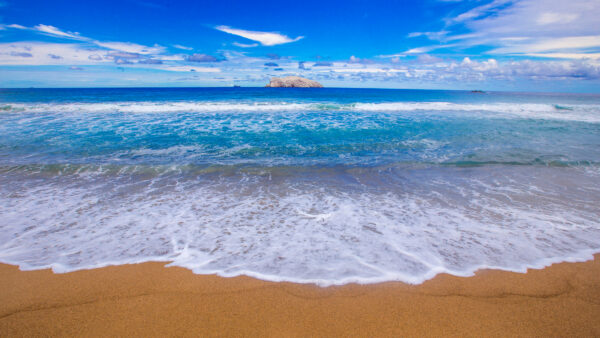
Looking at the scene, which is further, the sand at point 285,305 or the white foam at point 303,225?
the white foam at point 303,225

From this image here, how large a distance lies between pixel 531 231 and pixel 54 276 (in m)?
6.31

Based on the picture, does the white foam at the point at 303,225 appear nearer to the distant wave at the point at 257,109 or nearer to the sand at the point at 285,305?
the sand at the point at 285,305

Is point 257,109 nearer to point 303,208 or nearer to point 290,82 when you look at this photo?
point 303,208

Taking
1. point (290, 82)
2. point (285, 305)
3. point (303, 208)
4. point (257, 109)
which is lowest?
point (285, 305)

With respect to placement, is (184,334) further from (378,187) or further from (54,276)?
(378,187)

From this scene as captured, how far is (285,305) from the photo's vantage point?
8.07ft

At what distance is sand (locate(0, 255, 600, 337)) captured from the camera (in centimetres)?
221

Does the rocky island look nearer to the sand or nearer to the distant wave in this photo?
the distant wave

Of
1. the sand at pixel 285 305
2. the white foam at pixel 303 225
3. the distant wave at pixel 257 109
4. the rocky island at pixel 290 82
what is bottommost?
the sand at pixel 285 305

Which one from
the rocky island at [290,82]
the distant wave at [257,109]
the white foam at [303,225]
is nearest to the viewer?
the white foam at [303,225]

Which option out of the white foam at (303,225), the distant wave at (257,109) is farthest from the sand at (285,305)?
the distant wave at (257,109)

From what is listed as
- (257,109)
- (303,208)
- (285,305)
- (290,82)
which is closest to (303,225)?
(303,208)

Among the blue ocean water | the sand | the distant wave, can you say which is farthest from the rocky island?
the sand

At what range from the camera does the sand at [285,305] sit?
2209 mm
